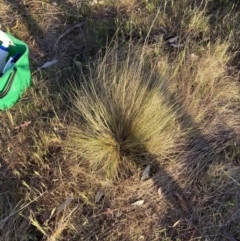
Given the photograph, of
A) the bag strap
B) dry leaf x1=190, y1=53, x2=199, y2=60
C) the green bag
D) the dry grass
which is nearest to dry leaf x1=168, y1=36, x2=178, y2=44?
the dry grass

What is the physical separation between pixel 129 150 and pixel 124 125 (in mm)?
143

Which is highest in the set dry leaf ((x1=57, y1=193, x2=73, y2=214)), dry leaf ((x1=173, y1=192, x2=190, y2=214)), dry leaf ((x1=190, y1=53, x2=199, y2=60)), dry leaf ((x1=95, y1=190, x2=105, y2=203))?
dry leaf ((x1=57, y1=193, x2=73, y2=214))

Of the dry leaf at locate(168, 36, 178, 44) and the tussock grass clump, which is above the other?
the tussock grass clump

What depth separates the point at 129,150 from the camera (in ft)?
7.56

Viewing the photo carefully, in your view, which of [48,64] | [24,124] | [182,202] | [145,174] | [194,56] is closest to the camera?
[182,202]

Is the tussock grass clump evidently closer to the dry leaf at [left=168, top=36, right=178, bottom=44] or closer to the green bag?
the green bag

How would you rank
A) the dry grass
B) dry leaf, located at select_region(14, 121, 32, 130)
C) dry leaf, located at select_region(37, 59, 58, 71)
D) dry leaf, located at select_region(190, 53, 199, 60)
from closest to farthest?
1. the dry grass
2. dry leaf, located at select_region(14, 121, 32, 130)
3. dry leaf, located at select_region(190, 53, 199, 60)
4. dry leaf, located at select_region(37, 59, 58, 71)

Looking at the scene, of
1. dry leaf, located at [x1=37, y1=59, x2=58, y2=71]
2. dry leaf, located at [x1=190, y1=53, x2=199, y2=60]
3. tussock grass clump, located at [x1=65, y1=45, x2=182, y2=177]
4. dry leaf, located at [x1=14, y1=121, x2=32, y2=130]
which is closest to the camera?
tussock grass clump, located at [x1=65, y1=45, x2=182, y2=177]

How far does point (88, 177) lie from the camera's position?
2.25 m

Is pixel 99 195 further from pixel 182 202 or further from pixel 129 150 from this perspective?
pixel 182 202

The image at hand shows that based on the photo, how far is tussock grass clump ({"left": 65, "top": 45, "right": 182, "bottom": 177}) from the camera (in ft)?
7.41

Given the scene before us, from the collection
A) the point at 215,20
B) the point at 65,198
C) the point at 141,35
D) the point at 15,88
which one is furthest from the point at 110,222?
the point at 215,20

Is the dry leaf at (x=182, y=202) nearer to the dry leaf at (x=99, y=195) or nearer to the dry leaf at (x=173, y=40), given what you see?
the dry leaf at (x=99, y=195)

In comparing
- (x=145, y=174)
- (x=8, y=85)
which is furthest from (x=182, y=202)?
(x=8, y=85)
